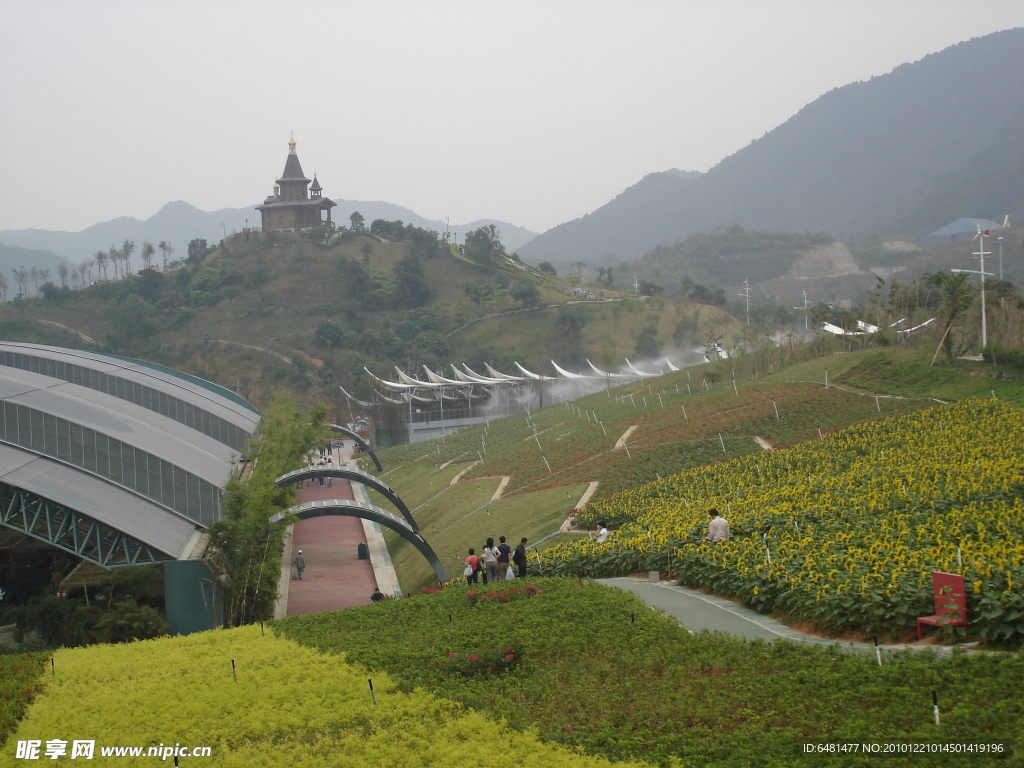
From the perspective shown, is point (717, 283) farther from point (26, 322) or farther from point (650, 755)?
point (650, 755)

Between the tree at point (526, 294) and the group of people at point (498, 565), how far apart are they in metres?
74.4

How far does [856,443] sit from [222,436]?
2155 cm

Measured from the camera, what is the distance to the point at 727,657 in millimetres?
9602

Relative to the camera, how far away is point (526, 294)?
9050cm

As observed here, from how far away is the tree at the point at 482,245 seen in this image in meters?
105

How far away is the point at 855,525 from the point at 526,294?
7744cm

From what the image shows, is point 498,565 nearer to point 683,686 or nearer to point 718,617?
point 718,617

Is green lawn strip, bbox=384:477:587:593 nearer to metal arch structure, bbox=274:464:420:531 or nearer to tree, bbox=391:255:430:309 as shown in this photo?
metal arch structure, bbox=274:464:420:531

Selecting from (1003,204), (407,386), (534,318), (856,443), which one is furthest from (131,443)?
(1003,204)

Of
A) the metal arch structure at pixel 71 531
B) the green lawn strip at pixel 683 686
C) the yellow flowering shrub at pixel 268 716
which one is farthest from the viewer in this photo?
the metal arch structure at pixel 71 531

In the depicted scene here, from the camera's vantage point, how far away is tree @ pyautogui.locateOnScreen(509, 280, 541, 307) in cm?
9050

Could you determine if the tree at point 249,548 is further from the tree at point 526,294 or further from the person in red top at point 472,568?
the tree at point 526,294

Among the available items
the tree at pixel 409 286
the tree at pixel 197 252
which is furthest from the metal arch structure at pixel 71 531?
the tree at pixel 197 252

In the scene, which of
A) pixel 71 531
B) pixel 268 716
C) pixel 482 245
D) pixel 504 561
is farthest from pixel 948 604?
pixel 482 245
